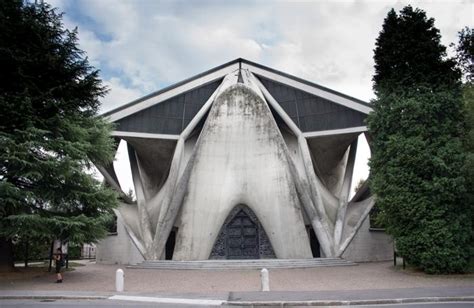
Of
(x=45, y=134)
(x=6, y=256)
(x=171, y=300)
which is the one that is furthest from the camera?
(x=6, y=256)

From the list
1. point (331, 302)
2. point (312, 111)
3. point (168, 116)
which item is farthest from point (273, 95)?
point (331, 302)

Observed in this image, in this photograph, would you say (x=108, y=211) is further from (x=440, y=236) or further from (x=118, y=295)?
(x=440, y=236)

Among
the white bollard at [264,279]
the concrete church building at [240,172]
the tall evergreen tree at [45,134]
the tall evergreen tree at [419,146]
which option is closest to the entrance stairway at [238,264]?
the concrete church building at [240,172]

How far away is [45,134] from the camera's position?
18.0 meters

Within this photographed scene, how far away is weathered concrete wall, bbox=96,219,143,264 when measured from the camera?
88.9 ft

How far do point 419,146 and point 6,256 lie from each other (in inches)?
765

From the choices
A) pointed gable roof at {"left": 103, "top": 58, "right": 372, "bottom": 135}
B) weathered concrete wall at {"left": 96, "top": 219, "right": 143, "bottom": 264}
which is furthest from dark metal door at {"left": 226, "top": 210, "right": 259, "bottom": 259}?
pointed gable roof at {"left": 103, "top": 58, "right": 372, "bottom": 135}

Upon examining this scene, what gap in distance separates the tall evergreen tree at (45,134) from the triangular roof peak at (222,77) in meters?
9.27

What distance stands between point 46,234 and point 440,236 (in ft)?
53.6

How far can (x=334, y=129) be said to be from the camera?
96.5ft

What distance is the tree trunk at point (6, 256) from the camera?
18.6m

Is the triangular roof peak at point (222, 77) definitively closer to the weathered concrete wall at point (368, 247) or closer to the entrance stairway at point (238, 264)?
the weathered concrete wall at point (368, 247)

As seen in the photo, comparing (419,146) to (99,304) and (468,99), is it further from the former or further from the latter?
(99,304)

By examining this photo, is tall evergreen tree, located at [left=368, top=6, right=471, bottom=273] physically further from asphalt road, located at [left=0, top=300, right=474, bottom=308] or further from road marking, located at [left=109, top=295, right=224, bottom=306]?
road marking, located at [left=109, top=295, right=224, bottom=306]
